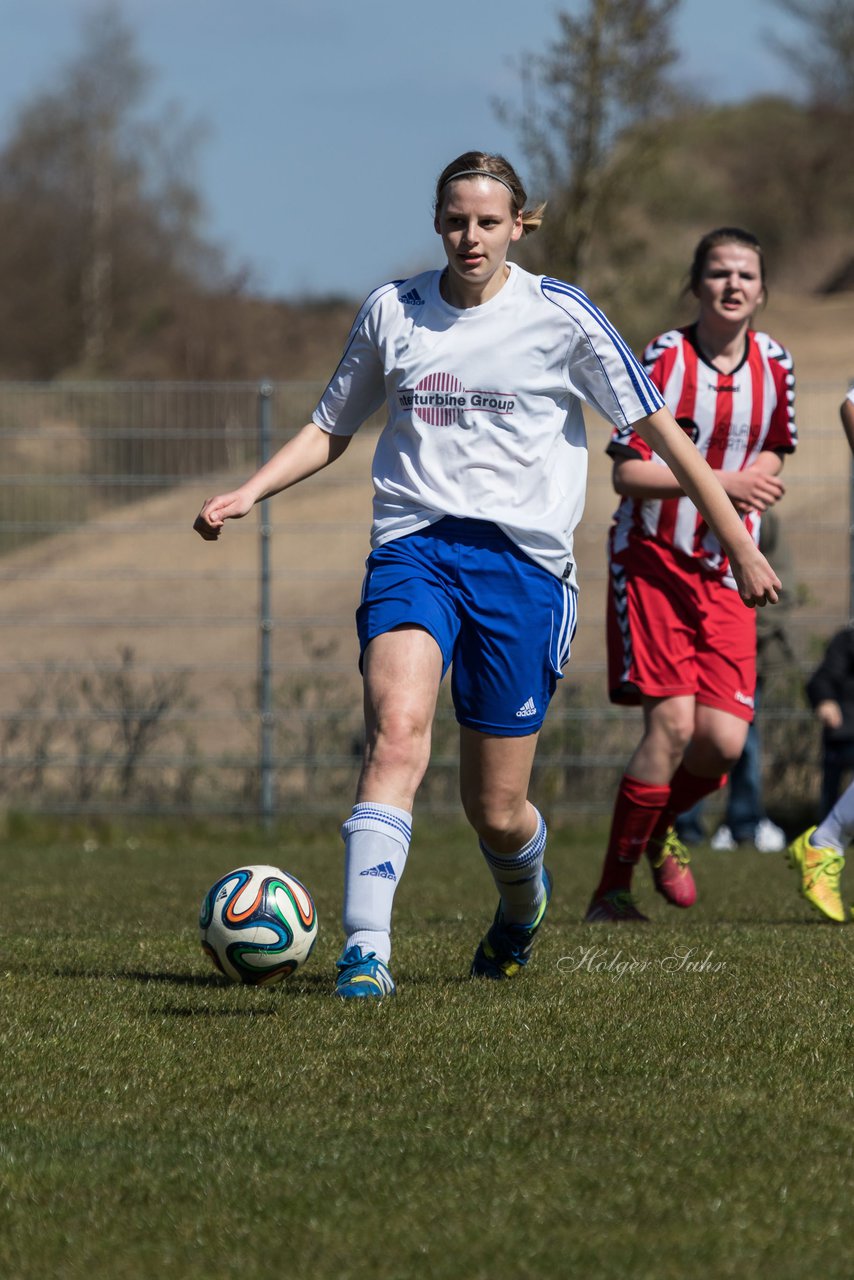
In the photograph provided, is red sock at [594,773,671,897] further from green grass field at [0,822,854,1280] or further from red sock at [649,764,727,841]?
green grass field at [0,822,854,1280]

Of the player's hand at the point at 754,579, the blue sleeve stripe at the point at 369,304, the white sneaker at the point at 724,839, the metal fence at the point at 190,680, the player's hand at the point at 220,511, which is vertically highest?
the blue sleeve stripe at the point at 369,304

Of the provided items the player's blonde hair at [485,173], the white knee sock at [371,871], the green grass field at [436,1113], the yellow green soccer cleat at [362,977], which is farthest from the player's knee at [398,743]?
the player's blonde hair at [485,173]

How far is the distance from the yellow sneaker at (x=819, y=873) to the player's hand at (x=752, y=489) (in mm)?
1281

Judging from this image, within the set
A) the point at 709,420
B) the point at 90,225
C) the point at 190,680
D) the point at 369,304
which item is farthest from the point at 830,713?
the point at 90,225

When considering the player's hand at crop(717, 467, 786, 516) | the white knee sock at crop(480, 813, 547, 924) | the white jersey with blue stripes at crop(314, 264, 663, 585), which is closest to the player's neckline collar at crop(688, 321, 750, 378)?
the player's hand at crop(717, 467, 786, 516)

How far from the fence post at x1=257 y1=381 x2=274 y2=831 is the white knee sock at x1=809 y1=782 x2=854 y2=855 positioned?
6.28m

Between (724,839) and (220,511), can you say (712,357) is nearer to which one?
(220,511)

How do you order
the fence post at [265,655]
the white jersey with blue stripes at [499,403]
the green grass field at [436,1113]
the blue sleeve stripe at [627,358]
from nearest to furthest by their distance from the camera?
the green grass field at [436,1113]
the white jersey with blue stripes at [499,403]
the blue sleeve stripe at [627,358]
the fence post at [265,655]

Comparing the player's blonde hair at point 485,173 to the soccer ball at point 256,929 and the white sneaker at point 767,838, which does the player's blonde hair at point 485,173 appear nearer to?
the soccer ball at point 256,929

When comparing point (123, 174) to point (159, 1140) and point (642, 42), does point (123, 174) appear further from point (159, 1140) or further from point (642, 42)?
point (159, 1140)

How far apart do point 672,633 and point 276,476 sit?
7.96ft

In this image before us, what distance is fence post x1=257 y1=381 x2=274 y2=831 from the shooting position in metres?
12.7

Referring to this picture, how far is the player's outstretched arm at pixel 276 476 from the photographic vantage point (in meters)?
4.73

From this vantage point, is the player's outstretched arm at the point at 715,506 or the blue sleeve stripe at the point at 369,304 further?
the blue sleeve stripe at the point at 369,304
